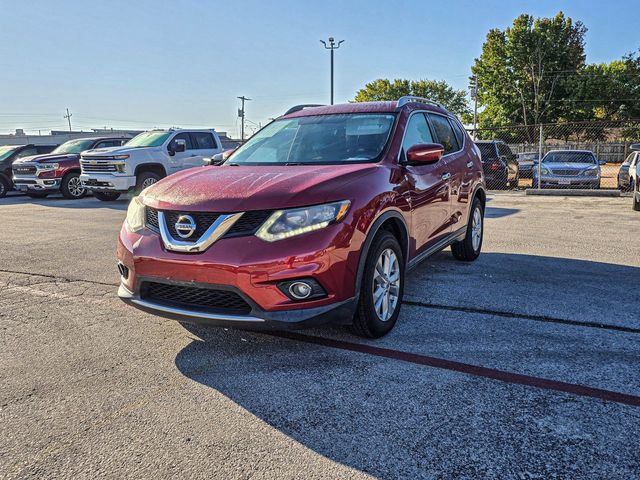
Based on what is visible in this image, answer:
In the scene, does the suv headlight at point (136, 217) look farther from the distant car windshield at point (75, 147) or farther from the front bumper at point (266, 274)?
the distant car windshield at point (75, 147)

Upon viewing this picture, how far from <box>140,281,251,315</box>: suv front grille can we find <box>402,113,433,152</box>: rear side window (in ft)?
6.55

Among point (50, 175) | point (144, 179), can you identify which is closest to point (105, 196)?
point (50, 175)

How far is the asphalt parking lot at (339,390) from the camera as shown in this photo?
2.35 metres

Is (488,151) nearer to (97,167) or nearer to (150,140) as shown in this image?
(150,140)

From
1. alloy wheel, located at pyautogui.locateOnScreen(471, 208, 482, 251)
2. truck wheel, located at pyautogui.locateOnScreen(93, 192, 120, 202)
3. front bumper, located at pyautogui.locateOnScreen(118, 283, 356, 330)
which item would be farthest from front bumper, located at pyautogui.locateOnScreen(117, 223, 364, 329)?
truck wheel, located at pyautogui.locateOnScreen(93, 192, 120, 202)

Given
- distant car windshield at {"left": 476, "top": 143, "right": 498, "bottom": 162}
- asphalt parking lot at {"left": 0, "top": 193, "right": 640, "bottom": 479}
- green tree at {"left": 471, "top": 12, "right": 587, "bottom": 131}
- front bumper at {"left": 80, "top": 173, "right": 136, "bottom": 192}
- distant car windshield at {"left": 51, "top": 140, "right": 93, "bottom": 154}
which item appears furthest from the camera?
green tree at {"left": 471, "top": 12, "right": 587, "bottom": 131}

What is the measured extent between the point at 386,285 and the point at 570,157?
1475cm

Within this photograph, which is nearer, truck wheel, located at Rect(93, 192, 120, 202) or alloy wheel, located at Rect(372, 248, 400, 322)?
alloy wheel, located at Rect(372, 248, 400, 322)

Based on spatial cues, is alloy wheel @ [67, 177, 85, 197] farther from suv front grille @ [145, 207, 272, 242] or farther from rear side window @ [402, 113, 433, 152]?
suv front grille @ [145, 207, 272, 242]

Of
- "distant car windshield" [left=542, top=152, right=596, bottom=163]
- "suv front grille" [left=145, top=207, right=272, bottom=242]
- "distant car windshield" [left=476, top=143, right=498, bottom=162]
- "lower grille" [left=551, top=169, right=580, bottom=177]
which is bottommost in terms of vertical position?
"lower grille" [left=551, top=169, right=580, bottom=177]

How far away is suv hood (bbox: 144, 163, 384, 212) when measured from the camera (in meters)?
Answer: 3.23

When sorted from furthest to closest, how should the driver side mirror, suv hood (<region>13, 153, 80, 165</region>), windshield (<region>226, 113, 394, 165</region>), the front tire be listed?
suv hood (<region>13, 153, 80, 165</region>) < windshield (<region>226, 113, 394, 165</region>) < the driver side mirror < the front tire

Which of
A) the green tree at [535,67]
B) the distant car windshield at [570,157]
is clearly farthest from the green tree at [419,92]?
the distant car windshield at [570,157]

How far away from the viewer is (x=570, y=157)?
53.6ft
